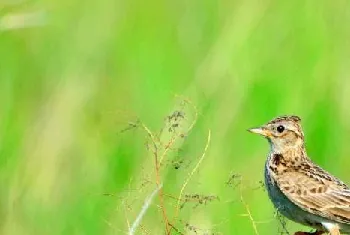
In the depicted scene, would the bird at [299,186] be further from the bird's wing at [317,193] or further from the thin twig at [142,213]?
the thin twig at [142,213]

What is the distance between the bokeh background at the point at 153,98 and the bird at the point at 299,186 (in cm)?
34

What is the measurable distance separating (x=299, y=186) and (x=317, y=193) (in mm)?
114

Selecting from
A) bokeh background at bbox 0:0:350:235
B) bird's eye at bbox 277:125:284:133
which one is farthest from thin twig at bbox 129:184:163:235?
bird's eye at bbox 277:125:284:133

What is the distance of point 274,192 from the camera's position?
33.8ft

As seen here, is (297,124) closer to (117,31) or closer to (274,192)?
(274,192)

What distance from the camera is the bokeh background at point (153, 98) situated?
473 inches

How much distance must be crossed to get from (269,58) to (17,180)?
429 centimetres

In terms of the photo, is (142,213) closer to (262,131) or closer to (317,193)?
(317,193)

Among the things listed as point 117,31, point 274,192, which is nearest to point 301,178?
point 274,192

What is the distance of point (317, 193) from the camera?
10.4 m

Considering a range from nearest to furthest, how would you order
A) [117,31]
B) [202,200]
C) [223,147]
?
[202,200], [223,147], [117,31]

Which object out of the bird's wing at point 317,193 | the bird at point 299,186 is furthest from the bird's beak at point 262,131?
the bird's wing at point 317,193

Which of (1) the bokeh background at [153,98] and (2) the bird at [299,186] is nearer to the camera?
(2) the bird at [299,186]

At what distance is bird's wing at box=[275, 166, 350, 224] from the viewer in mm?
10141
